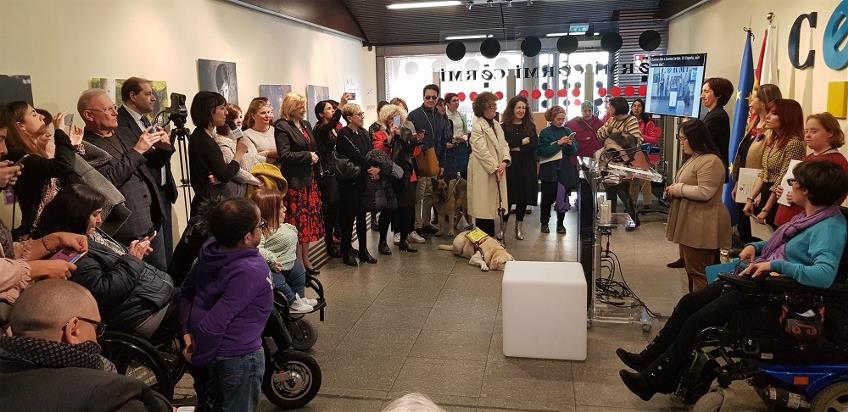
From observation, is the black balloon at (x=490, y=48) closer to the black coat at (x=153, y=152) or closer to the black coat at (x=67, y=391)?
the black coat at (x=153, y=152)

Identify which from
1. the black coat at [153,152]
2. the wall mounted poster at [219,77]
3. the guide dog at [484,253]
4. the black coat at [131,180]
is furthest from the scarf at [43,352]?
the wall mounted poster at [219,77]

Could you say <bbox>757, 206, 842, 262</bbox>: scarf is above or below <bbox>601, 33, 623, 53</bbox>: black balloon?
below

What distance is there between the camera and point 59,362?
1.50 metres

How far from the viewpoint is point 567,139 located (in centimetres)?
712

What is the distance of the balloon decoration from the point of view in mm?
8500

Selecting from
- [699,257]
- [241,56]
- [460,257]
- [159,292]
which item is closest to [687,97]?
[460,257]

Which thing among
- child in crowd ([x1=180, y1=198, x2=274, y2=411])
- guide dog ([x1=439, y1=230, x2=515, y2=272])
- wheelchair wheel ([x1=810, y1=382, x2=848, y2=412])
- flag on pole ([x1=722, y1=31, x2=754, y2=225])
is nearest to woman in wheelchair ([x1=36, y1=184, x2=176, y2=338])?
child in crowd ([x1=180, y1=198, x2=274, y2=411])

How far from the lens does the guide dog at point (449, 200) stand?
7.00 meters

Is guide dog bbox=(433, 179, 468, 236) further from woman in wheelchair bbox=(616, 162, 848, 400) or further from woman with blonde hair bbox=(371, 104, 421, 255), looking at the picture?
woman in wheelchair bbox=(616, 162, 848, 400)

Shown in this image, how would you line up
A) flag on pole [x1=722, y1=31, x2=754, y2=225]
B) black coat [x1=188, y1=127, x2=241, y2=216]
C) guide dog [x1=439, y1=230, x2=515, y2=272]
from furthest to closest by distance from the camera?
flag on pole [x1=722, y1=31, x2=754, y2=225] < guide dog [x1=439, y1=230, x2=515, y2=272] < black coat [x1=188, y1=127, x2=241, y2=216]

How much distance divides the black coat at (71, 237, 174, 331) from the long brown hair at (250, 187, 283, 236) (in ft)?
2.32

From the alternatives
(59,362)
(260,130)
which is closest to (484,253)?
(260,130)

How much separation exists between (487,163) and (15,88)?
12.8ft

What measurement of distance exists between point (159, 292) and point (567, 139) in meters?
5.15
